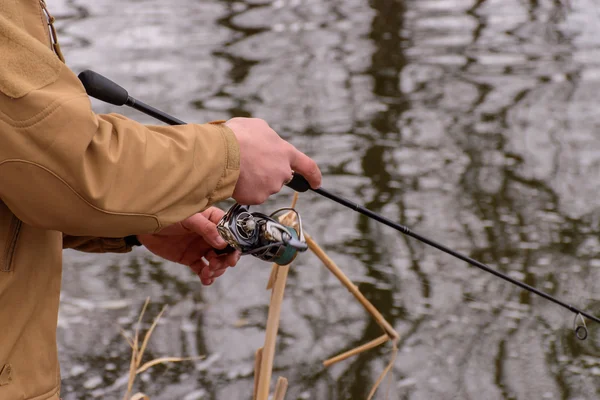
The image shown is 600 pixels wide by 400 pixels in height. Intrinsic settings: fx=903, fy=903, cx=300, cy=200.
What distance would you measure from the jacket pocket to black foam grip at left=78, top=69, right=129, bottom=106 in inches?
9.2

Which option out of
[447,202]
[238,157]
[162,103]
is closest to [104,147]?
[238,157]

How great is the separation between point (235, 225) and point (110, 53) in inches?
152

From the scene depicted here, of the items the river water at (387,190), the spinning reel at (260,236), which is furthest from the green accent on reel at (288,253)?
the river water at (387,190)

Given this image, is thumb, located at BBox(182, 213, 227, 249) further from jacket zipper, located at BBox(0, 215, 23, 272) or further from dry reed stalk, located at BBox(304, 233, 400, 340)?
jacket zipper, located at BBox(0, 215, 23, 272)

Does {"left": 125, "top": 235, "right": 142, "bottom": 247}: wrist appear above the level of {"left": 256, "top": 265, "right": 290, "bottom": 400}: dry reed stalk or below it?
above

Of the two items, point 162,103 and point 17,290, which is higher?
point 17,290

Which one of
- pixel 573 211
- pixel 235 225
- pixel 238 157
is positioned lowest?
pixel 573 211

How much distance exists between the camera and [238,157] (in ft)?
4.43

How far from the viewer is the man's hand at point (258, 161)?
1365 mm

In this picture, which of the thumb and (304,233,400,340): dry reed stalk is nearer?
the thumb

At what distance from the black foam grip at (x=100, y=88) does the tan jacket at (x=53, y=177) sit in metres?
0.11

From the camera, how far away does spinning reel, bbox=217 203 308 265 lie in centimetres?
157

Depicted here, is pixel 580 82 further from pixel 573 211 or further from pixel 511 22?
pixel 573 211

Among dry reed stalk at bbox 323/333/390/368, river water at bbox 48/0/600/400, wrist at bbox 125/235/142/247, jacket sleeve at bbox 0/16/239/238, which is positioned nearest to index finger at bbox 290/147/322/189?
jacket sleeve at bbox 0/16/239/238
